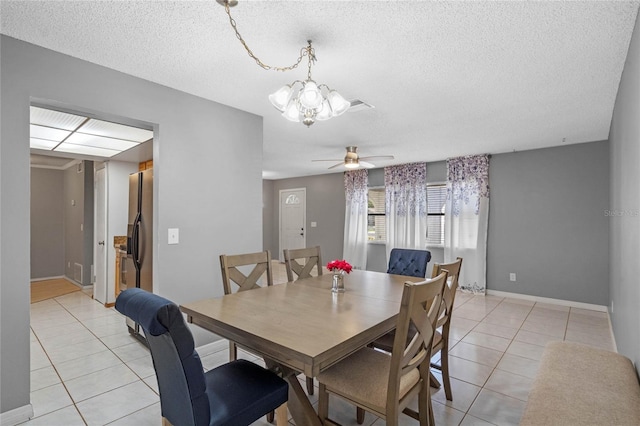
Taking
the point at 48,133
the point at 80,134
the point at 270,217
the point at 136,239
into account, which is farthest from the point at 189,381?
the point at 270,217

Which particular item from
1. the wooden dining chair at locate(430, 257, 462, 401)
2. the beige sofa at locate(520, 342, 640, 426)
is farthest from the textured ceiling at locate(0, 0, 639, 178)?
the beige sofa at locate(520, 342, 640, 426)

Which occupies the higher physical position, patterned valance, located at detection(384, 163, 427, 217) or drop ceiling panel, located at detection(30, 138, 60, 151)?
drop ceiling panel, located at detection(30, 138, 60, 151)

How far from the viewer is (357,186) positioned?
276 inches

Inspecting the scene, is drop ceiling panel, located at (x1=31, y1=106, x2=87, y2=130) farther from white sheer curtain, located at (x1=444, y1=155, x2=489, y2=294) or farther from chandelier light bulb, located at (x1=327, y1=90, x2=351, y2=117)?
white sheer curtain, located at (x1=444, y1=155, x2=489, y2=294)

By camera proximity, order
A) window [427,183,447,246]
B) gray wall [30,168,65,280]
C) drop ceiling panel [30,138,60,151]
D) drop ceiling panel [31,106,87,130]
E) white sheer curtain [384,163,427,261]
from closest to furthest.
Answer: drop ceiling panel [31,106,87,130]
drop ceiling panel [30,138,60,151]
window [427,183,447,246]
white sheer curtain [384,163,427,261]
gray wall [30,168,65,280]

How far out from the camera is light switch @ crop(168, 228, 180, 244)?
2691mm

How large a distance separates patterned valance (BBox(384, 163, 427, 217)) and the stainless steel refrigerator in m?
4.56

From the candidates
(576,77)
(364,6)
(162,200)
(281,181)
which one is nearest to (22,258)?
(162,200)

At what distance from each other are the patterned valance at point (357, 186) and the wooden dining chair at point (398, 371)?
527 centimetres

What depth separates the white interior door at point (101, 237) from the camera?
4.57m

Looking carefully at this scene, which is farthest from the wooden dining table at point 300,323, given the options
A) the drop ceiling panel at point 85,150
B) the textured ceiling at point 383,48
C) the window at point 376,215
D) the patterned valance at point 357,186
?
the patterned valance at point 357,186

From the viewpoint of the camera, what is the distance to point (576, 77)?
7.92 feet

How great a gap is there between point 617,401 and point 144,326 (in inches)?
73.7

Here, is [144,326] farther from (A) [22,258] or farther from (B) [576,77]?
(B) [576,77]
